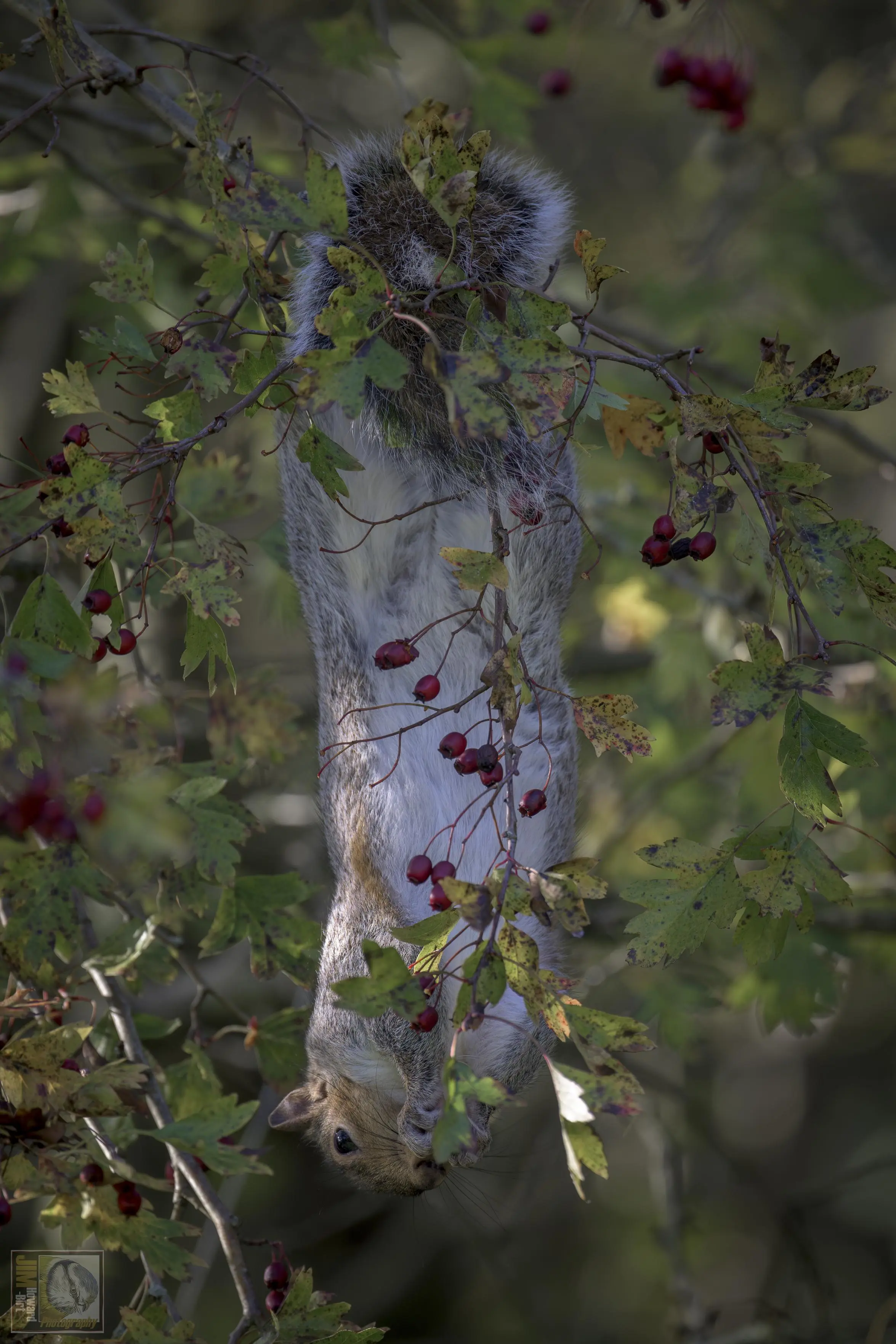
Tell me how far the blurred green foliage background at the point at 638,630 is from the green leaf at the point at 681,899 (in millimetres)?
793

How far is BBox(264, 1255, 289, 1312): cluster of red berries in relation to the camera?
77.2 inches

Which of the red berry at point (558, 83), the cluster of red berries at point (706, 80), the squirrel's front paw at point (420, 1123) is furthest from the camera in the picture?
the red berry at point (558, 83)

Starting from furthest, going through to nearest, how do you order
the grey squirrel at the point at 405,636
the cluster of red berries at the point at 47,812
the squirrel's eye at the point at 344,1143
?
1. the squirrel's eye at the point at 344,1143
2. the grey squirrel at the point at 405,636
3. the cluster of red berries at the point at 47,812

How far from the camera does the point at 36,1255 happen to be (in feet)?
7.07

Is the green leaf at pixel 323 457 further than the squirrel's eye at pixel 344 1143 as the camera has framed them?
No

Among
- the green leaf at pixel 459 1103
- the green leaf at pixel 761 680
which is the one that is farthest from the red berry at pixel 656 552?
the green leaf at pixel 459 1103

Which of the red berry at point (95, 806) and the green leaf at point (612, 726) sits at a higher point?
the green leaf at point (612, 726)

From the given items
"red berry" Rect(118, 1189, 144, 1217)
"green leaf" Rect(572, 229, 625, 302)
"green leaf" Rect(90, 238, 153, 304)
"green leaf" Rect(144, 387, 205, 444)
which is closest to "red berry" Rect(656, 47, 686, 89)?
"green leaf" Rect(572, 229, 625, 302)

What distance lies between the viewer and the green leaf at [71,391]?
1.69 metres

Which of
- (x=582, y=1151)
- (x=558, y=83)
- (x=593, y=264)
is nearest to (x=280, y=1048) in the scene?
(x=582, y=1151)

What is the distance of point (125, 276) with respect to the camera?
1682 millimetres

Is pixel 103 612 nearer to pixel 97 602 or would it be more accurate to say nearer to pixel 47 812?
pixel 97 602

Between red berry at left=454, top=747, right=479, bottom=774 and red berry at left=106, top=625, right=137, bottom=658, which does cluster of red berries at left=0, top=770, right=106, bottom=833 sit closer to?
red berry at left=106, top=625, right=137, bottom=658

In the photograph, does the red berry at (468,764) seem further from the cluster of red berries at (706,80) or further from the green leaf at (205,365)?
the cluster of red berries at (706,80)
